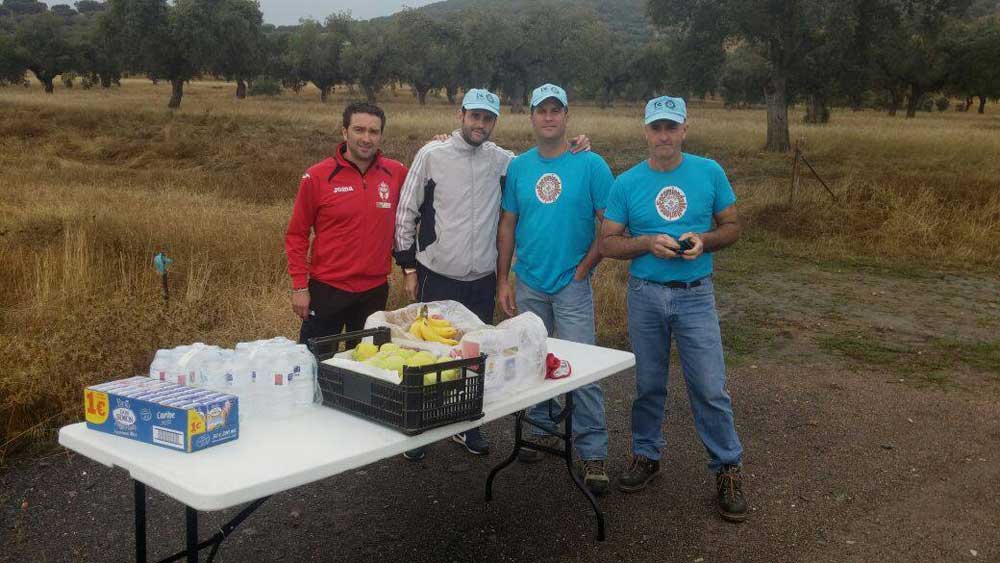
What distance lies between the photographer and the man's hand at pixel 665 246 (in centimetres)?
406

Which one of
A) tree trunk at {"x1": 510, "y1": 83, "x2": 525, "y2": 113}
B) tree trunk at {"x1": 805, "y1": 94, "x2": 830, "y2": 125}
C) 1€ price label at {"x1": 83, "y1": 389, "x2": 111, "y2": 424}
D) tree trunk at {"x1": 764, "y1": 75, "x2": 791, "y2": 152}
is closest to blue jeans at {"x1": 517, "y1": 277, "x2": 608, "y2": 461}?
1€ price label at {"x1": 83, "y1": 389, "x2": 111, "y2": 424}

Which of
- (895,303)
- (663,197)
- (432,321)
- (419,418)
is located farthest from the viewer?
(895,303)

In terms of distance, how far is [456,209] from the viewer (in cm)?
471

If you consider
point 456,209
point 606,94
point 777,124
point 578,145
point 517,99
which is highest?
point 606,94

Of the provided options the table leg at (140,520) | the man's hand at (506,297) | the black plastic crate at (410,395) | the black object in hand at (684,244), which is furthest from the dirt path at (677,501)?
the black object in hand at (684,244)

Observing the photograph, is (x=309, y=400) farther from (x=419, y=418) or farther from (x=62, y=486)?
(x=62, y=486)

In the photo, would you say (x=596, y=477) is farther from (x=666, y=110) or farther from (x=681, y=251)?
(x=666, y=110)

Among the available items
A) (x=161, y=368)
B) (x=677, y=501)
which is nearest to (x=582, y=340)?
(x=677, y=501)

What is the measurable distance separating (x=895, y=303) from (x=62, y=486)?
A: 331 inches

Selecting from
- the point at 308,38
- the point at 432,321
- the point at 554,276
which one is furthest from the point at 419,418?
the point at 308,38

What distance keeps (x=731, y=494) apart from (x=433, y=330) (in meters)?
1.82

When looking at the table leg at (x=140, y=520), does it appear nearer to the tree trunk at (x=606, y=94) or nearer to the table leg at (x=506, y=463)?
the table leg at (x=506, y=463)

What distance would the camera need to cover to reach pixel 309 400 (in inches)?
123

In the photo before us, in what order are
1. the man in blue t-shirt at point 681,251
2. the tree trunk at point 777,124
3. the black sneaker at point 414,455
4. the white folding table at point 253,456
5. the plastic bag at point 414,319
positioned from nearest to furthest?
the white folding table at point 253,456, the plastic bag at point 414,319, the man in blue t-shirt at point 681,251, the black sneaker at point 414,455, the tree trunk at point 777,124
